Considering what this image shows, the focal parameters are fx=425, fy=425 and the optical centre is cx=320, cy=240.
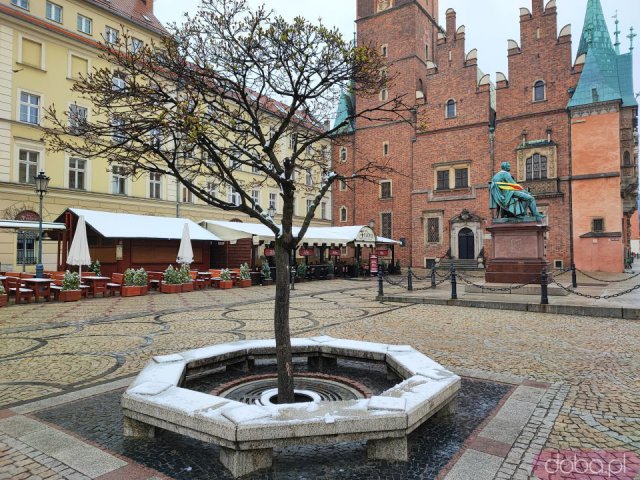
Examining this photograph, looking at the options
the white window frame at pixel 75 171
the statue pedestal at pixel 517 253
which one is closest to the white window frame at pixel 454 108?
the statue pedestal at pixel 517 253

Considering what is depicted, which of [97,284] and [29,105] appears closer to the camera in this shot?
[97,284]

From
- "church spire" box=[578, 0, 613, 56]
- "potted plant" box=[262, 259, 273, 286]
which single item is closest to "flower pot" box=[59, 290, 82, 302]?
"potted plant" box=[262, 259, 273, 286]

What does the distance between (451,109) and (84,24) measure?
25897 millimetres

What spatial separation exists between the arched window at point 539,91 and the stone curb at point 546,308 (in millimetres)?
23505

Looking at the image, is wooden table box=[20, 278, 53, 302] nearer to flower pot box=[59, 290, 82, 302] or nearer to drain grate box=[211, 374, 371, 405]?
flower pot box=[59, 290, 82, 302]

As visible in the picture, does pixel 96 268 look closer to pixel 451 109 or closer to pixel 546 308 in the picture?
pixel 546 308

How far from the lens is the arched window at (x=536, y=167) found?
29.9 m

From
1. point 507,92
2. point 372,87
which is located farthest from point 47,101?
point 507,92

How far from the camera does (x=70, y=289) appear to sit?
14.9m

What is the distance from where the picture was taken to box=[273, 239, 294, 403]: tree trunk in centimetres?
430

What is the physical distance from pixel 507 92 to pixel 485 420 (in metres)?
32.4

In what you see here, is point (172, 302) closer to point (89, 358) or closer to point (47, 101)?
point (89, 358)

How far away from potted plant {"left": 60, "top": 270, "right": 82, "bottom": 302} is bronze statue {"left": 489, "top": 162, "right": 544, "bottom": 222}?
15.7m

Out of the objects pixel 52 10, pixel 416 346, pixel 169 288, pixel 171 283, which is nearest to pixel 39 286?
pixel 169 288
